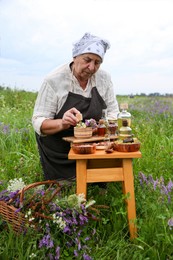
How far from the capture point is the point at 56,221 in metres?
2.47

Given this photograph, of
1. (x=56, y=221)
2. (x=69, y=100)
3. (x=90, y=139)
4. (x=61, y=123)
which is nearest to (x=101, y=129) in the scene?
(x=90, y=139)

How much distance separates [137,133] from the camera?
558cm

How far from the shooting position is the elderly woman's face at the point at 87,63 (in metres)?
3.11

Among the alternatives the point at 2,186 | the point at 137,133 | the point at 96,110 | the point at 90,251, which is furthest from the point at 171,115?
the point at 90,251

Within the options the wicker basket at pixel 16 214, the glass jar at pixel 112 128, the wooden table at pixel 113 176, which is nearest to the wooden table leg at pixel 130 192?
the wooden table at pixel 113 176

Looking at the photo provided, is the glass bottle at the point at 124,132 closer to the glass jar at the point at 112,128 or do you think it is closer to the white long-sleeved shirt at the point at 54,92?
the glass jar at the point at 112,128

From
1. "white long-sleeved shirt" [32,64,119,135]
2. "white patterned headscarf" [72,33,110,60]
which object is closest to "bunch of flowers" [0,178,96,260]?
"white long-sleeved shirt" [32,64,119,135]

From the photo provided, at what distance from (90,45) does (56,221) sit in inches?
57.5

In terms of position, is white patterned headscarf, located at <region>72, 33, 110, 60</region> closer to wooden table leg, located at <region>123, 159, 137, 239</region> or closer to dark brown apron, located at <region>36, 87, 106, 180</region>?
dark brown apron, located at <region>36, 87, 106, 180</region>

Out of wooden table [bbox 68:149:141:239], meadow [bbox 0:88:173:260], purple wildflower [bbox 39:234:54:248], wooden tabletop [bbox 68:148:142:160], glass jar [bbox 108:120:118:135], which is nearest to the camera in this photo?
purple wildflower [bbox 39:234:54:248]

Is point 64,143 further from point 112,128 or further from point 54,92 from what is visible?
point 112,128

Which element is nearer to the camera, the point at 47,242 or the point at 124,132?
the point at 47,242

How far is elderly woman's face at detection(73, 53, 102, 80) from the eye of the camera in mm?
3113

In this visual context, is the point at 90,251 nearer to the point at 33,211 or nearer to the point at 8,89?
the point at 33,211
